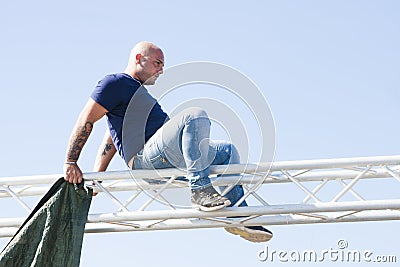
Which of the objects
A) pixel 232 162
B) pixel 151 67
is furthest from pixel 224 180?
pixel 151 67

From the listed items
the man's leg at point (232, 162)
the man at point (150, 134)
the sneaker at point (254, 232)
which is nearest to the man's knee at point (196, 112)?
the man at point (150, 134)

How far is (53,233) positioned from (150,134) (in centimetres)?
82

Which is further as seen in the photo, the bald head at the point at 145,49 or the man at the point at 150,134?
the bald head at the point at 145,49

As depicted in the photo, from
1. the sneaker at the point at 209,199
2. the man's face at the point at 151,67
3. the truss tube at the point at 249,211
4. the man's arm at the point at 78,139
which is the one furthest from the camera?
the man's face at the point at 151,67

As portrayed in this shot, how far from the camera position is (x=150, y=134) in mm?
5637

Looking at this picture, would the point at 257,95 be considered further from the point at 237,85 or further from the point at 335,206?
the point at 335,206

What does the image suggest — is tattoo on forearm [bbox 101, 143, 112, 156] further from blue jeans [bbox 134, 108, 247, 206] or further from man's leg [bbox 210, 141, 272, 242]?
man's leg [bbox 210, 141, 272, 242]

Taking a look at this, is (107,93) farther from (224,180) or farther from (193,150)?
(224,180)

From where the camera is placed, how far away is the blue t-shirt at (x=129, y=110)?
5562mm

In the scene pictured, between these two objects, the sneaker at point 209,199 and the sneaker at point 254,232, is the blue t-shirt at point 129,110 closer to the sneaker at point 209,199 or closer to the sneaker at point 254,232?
the sneaker at point 209,199

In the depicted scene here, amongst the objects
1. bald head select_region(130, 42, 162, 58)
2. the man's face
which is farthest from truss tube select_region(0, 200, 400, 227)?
bald head select_region(130, 42, 162, 58)

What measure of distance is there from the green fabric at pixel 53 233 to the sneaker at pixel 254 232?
3.01ft

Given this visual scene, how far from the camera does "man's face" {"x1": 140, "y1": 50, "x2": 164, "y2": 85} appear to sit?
5.74m

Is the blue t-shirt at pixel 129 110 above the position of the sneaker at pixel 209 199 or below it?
above
